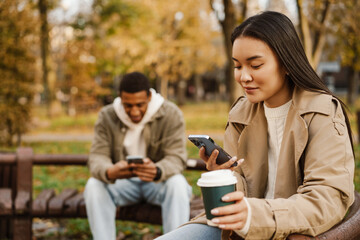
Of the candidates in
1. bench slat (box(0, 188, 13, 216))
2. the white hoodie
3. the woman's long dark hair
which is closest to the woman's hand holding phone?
the woman's long dark hair

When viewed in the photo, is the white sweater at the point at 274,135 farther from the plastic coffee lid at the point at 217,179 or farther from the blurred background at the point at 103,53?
the blurred background at the point at 103,53

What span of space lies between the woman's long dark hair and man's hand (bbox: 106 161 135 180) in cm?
172

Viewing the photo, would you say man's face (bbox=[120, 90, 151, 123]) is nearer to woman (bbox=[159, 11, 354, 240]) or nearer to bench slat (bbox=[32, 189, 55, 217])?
bench slat (bbox=[32, 189, 55, 217])

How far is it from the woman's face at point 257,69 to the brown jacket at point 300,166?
0.12 metres

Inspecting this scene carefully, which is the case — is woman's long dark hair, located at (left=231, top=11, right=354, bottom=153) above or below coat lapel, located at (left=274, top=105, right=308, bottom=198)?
above

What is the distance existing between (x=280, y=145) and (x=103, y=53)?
900 inches

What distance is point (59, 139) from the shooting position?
13758 mm

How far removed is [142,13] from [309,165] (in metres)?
21.2

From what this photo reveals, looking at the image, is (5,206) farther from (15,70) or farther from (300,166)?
(15,70)

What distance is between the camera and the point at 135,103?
3.96m

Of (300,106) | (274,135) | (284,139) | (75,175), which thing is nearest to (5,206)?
(274,135)

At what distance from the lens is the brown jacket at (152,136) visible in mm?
4039

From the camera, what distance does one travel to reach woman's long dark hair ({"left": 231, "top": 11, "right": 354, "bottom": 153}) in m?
2.12

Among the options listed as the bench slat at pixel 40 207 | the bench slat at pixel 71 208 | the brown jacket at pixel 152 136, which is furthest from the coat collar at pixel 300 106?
the bench slat at pixel 40 207
